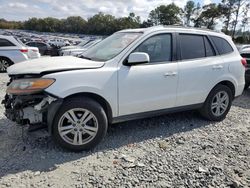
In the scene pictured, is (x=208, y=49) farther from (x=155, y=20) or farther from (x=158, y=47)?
(x=155, y=20)

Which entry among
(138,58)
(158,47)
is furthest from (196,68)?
(138,58)

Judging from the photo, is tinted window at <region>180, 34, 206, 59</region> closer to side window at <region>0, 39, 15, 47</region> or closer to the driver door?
the driver door

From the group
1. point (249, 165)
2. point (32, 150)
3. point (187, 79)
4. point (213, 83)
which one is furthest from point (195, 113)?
point (32, 150)

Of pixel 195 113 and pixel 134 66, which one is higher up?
pixel 134 66

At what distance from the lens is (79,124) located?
3811 millimetres

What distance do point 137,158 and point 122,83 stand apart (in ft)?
3.52

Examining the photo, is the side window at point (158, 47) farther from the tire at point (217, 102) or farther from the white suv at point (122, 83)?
the tire at point (217, 102)

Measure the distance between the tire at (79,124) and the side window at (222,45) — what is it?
104 inches

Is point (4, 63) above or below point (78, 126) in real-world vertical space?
below

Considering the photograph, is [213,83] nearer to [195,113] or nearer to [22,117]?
[195,113]

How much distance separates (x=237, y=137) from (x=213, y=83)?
1.03 m

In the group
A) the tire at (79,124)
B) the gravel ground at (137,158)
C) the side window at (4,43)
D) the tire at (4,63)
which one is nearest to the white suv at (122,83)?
the tire at (79,124)

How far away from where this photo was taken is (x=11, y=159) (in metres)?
3.61

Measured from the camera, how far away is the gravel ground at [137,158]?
3254 millimetres
